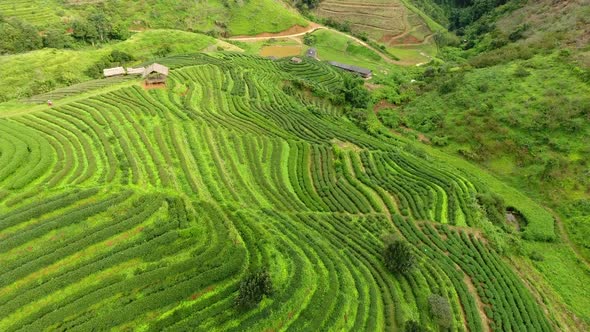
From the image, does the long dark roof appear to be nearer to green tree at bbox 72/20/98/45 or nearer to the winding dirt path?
the winding dirt path

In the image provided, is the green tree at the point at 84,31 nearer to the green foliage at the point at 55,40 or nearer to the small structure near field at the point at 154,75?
the green foliage at the point at 55,40

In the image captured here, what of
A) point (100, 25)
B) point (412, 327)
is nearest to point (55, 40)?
point (100, 25)

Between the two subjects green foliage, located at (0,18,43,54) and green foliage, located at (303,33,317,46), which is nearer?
green foliage, located at (0,18,43,54)

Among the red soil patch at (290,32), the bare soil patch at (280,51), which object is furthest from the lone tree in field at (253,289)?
the red soil patch at (290,32)

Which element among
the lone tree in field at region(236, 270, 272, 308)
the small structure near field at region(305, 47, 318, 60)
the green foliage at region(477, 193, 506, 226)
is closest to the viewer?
the lone tree in field at region(236, 270, 272, 308)

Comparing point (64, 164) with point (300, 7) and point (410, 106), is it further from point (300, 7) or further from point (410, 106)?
point (300, 7)

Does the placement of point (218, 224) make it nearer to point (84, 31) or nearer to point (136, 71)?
point (136, 71)

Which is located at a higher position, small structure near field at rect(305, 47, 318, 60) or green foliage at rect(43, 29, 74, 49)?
small structure near field at rect(305, 47, 318, 60)

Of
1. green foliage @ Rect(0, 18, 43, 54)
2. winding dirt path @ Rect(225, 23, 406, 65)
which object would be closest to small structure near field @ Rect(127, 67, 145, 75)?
green foliage @ Rect(0, 18, 43, 54)
